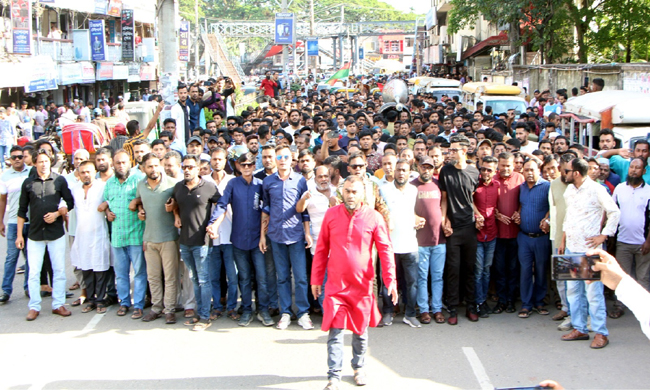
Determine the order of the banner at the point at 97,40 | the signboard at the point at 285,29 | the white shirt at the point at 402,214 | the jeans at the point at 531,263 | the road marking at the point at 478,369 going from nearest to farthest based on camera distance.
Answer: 1. the road marking at the point at 478,369
2. the white shirt at the point at 402,214
3. the jeans at the point at 531,263
4. the banner at the point at 97,40
5. the signboard at the point at 285,29

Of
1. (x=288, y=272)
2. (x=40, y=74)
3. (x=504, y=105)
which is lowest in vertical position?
(x=288, y=272)

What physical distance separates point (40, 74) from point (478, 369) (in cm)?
2575

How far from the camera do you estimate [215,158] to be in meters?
7.79

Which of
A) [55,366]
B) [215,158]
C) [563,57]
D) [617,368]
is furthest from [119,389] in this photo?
[563,57]

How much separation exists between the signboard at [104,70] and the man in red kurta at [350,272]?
3313cm

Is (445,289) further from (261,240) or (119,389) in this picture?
(119,389)

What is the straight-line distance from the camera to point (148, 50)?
45.3 m

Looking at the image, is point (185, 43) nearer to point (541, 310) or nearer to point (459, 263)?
point (459, 263)

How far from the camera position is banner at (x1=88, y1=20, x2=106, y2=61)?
34.3 meters

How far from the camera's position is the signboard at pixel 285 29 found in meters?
36.4

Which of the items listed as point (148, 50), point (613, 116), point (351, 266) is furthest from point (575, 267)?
point (148, 50)

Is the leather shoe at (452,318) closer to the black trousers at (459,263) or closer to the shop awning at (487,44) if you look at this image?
the black trousers at (459,263)

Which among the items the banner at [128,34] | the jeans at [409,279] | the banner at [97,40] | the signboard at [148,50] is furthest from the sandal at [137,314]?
the signboard at [148,50]

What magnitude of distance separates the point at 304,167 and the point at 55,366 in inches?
125
